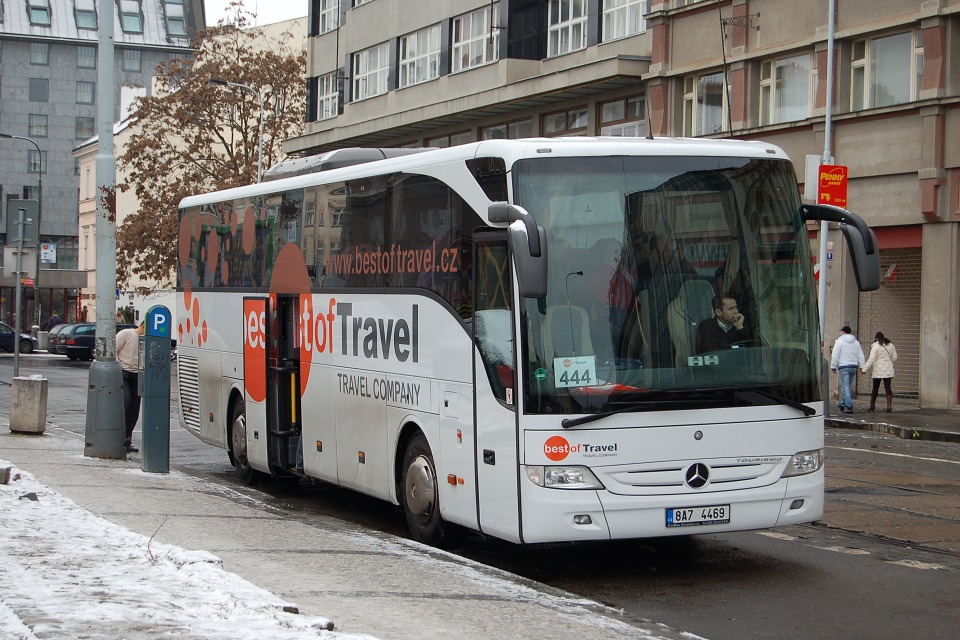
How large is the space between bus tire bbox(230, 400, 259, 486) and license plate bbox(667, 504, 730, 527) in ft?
22.4

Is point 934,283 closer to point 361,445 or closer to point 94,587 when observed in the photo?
point 361,445

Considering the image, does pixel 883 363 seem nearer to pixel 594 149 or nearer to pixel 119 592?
pixel 594 149

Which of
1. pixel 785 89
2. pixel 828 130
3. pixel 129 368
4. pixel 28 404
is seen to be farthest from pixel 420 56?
pixel 129 368

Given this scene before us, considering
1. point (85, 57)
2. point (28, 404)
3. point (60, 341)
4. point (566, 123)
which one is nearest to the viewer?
point (28, 404)

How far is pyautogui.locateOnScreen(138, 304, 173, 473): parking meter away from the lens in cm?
1451

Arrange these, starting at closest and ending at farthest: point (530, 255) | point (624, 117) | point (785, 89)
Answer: point (530, 255) < point (785, 89) < point (624, 117)

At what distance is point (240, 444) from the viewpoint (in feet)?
48.5

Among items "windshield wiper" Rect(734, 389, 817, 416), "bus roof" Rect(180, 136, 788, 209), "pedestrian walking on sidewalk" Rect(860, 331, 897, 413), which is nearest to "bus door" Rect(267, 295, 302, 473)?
"bus roof" Rect(180, 136, 788, 209)

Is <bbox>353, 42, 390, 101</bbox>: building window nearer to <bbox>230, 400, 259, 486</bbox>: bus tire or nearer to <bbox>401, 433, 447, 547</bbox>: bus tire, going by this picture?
<bbox>230, 400, 259, 486</bbox>: bus tire

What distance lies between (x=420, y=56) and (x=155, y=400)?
31855 millimetres

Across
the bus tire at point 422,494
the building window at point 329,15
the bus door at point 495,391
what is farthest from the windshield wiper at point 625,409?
the building window at point 329,15

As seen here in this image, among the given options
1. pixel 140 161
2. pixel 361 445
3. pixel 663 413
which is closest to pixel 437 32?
pixel 140 161

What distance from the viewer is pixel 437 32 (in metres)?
43.7

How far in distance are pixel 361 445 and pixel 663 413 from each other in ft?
12.0
